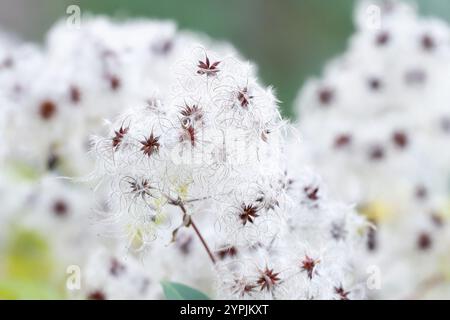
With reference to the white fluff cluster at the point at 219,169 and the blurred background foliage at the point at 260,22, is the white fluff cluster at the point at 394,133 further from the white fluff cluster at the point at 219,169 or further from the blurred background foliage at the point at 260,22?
the blurred background foliage at the point at 260,22

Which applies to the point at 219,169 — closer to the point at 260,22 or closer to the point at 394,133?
the point at 394,133

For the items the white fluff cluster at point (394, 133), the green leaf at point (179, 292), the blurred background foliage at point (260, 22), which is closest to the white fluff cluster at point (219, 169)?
the green leaf at point (179, 292)

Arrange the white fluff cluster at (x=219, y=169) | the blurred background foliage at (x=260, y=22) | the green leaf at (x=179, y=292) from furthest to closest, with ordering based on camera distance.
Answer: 1. the blurred background foliage at (x=260, y=22)
2. the green leaf at (x=179, y=292)
3. the white fluff cluster at (x=219, y=169)

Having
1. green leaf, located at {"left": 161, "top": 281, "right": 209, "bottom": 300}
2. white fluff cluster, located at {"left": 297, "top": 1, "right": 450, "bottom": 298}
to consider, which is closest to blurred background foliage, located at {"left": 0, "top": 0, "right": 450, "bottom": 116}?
white fluff cluster, located at {"left": 297, "top": 1, "right": 450, "bottom": 298}

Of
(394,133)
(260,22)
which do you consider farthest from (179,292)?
(260,22)

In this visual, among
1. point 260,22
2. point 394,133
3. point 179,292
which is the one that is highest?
point 260,22
